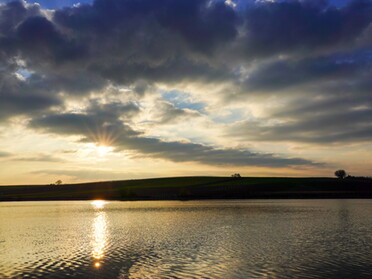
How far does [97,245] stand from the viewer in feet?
132

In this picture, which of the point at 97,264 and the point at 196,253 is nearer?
the point at 97,264

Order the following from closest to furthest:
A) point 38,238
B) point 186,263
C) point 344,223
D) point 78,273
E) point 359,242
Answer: point 78,273, point 186,263, point 359,242, point 38,238, point 344,223

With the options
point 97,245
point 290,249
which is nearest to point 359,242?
point 290,249

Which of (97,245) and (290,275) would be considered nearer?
(290,275)

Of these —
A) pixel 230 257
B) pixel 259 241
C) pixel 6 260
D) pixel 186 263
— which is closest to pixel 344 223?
pixel 259 241

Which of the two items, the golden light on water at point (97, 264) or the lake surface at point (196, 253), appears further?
the golden light on water at point (97, 264)

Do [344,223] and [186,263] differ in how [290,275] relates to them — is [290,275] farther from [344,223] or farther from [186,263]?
[344,223]

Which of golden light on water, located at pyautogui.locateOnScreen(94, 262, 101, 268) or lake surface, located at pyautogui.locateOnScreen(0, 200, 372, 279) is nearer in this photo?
lake surface, located at pyautogui.locateOnScreen(0, 200, 372, 279)

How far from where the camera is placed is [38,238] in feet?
154

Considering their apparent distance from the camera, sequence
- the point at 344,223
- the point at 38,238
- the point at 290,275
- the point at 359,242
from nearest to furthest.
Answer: the point at 290,275 → the point at 359,242 → the point at 38,238 → the point at 344,223

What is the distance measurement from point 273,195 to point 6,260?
133289 millimetres

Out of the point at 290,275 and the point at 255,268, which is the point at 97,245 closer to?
the point at 255,268

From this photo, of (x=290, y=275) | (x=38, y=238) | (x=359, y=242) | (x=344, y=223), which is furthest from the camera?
(x=344, y=223)

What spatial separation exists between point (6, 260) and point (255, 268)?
74.3 feet
